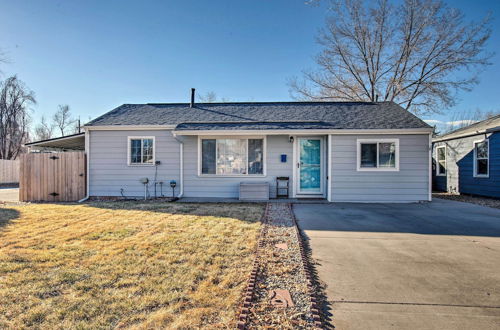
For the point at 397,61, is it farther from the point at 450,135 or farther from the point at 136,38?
the point at 136,38

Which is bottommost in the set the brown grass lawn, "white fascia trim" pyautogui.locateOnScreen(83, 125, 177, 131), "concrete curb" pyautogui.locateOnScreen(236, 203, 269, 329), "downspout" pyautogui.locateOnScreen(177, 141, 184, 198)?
the brown grass lawn

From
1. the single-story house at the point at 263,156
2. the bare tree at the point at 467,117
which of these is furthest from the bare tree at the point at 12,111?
the bare tree at the point at 467,117

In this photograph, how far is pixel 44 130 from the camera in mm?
32562

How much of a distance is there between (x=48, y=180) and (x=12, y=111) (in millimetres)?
21118

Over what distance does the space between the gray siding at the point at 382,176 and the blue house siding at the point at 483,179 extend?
366 cm

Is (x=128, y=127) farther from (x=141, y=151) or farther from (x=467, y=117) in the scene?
(x=467, y=117)

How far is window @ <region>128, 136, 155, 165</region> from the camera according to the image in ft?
30.1

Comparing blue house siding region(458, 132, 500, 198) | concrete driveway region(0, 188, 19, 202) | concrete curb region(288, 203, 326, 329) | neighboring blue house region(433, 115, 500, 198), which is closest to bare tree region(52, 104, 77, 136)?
concrete driveway region(0, 188, 19, 202)

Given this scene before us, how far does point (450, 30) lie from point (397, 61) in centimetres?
288

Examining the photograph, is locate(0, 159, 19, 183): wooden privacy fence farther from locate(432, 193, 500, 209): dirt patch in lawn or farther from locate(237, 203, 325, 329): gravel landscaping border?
locate(432, 193, 500, 209): dirt patch in lawn

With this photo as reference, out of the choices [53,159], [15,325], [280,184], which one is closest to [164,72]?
[53,159]

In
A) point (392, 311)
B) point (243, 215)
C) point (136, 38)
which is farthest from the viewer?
point (136, 38)

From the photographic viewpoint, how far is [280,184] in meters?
8.92

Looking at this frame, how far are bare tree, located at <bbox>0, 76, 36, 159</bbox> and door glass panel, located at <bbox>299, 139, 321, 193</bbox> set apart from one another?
27.2 meters
